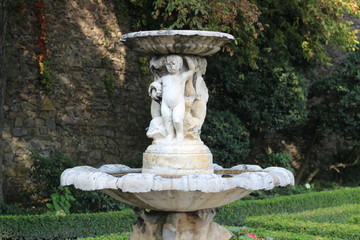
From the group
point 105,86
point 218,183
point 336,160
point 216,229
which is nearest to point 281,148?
point 336,160

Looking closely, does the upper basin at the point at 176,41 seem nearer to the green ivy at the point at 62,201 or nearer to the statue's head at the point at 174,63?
the statue's head at the point at 174,63

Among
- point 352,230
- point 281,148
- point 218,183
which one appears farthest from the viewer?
point 281,148

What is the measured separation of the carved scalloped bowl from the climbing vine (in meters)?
5.29

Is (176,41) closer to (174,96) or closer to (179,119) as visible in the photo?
(174,96)

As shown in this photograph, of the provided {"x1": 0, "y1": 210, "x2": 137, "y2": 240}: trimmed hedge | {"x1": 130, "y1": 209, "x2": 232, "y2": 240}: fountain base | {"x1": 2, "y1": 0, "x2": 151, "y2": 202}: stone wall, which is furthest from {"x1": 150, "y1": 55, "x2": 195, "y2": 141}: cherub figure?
{"x1": 2, "y1": 0, "x2": 151, "y2": 202}: stone wall

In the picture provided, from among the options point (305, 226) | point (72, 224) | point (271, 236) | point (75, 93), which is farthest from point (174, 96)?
point (75, 93)

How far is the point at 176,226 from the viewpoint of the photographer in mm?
4227

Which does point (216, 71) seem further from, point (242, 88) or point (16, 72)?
point (16, 72)

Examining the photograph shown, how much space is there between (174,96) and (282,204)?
4735 mm

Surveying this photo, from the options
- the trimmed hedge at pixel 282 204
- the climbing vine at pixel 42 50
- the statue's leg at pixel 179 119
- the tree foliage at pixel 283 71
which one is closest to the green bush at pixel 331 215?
the trimmed hedge at pixel 282 204

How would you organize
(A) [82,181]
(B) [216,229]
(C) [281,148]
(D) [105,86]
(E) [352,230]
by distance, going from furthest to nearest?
(C) [281,148], (D) [105,86], (E) [352,230], (B) [216,229], (A) [82,181]

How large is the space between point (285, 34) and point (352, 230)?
18.5 ft

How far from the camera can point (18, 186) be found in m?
8.97

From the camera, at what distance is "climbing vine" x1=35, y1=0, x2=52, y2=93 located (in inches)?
365
